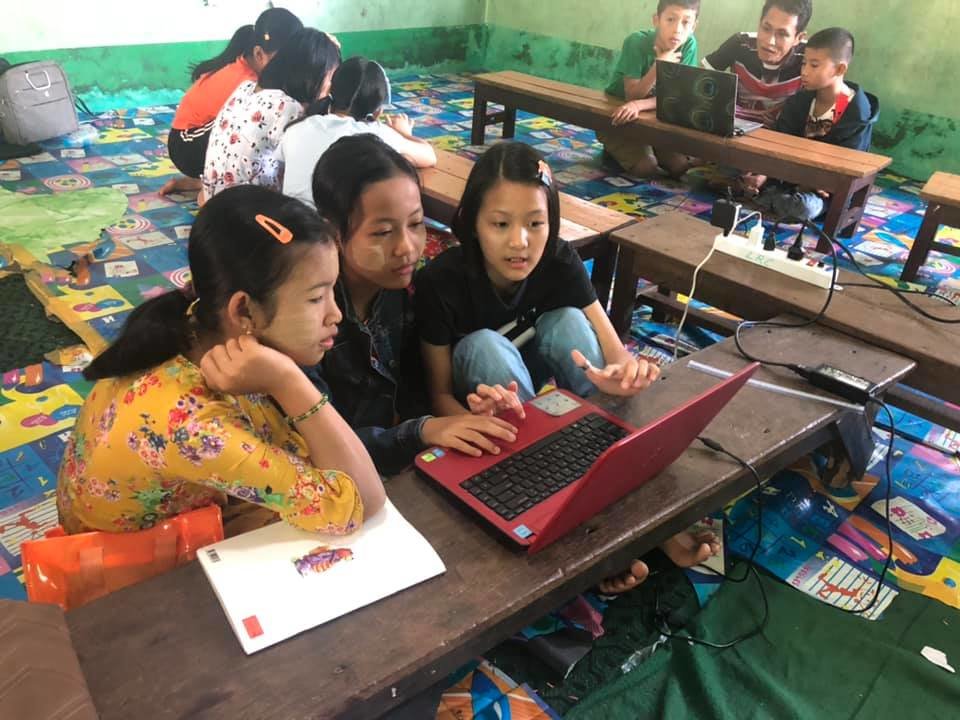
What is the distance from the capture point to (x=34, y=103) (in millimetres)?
3709

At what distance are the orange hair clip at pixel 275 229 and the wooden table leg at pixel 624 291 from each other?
1.31 m

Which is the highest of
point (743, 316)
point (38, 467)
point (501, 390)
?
point (501, 390)

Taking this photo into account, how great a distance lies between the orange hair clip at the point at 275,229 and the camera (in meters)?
0.96

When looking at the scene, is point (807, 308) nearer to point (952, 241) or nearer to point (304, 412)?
point (304, 412)

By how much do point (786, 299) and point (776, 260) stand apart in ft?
0.58

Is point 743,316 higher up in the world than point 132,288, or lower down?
higher up

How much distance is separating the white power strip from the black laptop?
148cm

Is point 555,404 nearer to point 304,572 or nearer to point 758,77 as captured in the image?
point 304,572

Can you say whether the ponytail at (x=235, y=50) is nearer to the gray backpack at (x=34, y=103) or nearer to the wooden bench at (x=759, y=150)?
the gray backpack at (x=34, y=103)

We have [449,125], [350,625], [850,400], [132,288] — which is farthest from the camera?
[449,125]

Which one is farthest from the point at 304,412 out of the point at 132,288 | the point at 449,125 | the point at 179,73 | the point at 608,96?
the point at 179,73

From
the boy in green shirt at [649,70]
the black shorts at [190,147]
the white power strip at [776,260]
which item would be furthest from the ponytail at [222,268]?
the boy in green shirt at [649,70]

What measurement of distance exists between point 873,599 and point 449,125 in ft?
12.8

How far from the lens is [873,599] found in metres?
1.50
